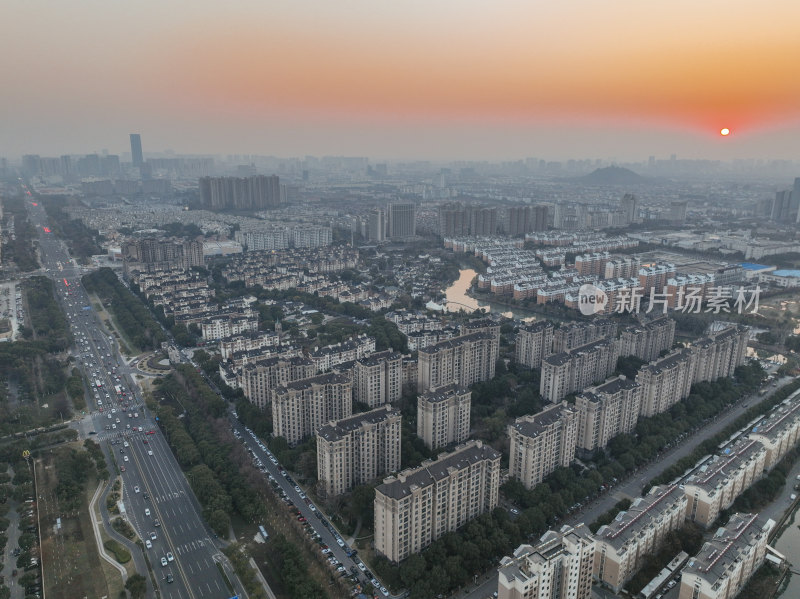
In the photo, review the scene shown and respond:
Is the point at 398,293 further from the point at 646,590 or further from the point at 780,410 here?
the point at 646,590

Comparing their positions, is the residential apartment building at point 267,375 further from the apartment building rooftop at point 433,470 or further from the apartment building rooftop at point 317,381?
the apartment building rooftop at point 433,470

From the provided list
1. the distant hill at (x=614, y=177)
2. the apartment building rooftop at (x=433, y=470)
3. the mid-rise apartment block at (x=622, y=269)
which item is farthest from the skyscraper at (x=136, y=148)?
the apartment building rooftop at (x=433, y=470)

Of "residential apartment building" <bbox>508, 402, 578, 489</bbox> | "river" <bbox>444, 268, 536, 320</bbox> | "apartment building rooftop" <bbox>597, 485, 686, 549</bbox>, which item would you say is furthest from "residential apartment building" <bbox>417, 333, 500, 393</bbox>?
"river" <bbox>444, 268, 536, 320</bbox>

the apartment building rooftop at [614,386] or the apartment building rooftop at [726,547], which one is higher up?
the apartment building rooftop at [614,386]

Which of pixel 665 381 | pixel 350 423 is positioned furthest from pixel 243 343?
pixel 665 381

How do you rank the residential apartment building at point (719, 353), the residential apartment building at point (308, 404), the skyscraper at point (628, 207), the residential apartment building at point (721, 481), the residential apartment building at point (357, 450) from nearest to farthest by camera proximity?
the residential apartment building at point (721, 481) → the residential apartment building at point (357, 450) → the residential apartment building at point (308, 404) → the residential apartment building at point (719, 353) → the skyscraper at point (628, 207)

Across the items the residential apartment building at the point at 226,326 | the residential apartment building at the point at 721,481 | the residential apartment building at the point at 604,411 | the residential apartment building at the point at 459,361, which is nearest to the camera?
the residential apartment building at the point at 721,481

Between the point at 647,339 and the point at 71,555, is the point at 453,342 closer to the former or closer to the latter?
the point at 647,339

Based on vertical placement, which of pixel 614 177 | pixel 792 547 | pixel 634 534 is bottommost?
pixel 792 547
